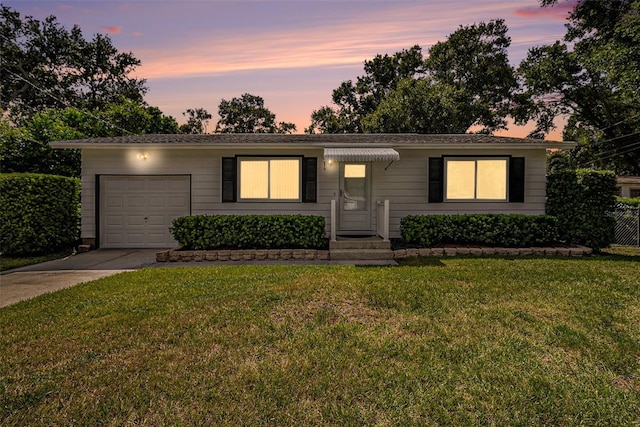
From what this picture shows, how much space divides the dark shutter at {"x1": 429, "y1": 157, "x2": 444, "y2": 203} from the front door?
74.3 inches

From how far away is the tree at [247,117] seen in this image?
33375 millimetres

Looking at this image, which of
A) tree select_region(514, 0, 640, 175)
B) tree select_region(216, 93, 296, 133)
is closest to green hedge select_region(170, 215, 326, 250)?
tree select_region(514, 0, 640, 175)

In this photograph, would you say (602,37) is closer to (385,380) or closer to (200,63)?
(200,63)

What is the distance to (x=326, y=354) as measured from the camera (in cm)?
319

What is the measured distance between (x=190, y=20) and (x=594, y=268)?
39.0 feet

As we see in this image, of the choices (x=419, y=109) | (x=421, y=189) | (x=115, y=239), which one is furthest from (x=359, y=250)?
(x=419, y=109)

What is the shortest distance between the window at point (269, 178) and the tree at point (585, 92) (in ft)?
52.2

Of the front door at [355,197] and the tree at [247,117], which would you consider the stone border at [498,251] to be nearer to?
the front door at [355,197]

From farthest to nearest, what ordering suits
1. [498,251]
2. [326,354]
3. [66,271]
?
1. [498,251]
2. [66,271]
3. [326,354]

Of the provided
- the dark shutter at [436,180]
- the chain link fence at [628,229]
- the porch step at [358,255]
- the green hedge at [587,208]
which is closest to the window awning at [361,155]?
the dark shutter at [436,180]

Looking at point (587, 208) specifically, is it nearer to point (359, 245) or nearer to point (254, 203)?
point (359, 245)

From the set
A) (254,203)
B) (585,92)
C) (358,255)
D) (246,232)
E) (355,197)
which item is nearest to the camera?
(358,255)

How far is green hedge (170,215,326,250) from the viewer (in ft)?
27.7

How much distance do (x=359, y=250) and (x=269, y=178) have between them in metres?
3.68
